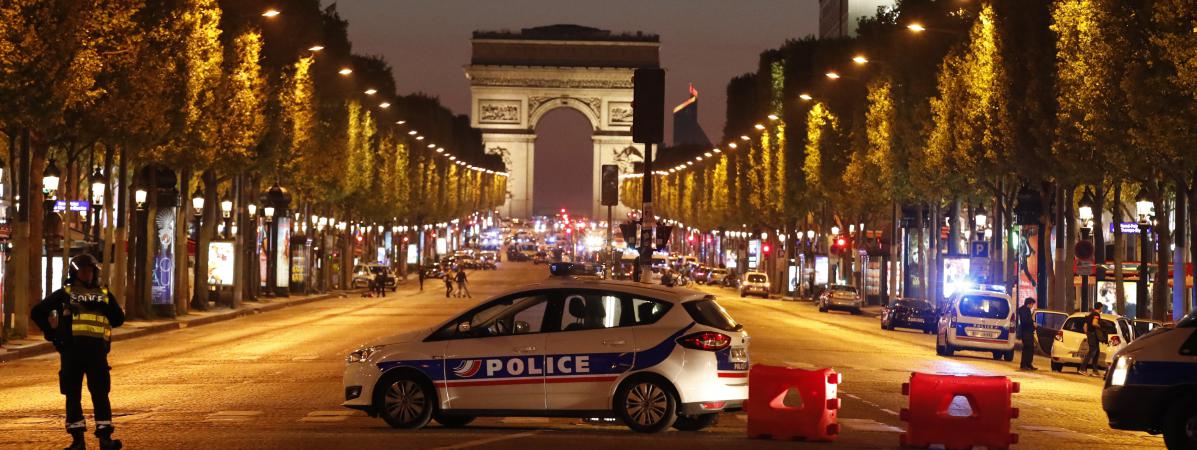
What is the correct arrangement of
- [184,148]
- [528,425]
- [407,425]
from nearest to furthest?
1. [407,425]
2. [528,425]
3. [184,148]

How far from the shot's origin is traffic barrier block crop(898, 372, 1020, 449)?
16578 mm

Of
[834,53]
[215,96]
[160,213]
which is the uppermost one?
[834,53]

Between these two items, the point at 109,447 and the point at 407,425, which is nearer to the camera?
the point at 109,447

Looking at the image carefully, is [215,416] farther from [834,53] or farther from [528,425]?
[834,53]

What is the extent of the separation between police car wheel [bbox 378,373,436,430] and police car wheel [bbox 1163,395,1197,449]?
6864 millimetres

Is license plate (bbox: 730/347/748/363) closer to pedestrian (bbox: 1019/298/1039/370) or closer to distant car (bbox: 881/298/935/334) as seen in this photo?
pedestrian (bbox: 1019/298/1039/370)

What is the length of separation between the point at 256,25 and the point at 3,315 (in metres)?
21.9

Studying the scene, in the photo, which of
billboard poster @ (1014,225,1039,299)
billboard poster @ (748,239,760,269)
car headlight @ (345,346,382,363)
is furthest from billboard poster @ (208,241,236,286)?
billboard poster @ (748,239,760,269)

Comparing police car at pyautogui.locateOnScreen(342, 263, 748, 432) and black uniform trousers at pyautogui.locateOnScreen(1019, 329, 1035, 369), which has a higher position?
police car at pyautogui.locateOnScreen(342, 263, 748, 432)

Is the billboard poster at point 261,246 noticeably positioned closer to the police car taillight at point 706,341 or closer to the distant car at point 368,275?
the distant car at point 368,275

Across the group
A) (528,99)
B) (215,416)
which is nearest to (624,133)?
(528,99)

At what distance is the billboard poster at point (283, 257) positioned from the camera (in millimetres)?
65000

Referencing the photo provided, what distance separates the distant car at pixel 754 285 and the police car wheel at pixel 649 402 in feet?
229

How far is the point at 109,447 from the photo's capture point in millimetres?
14164
